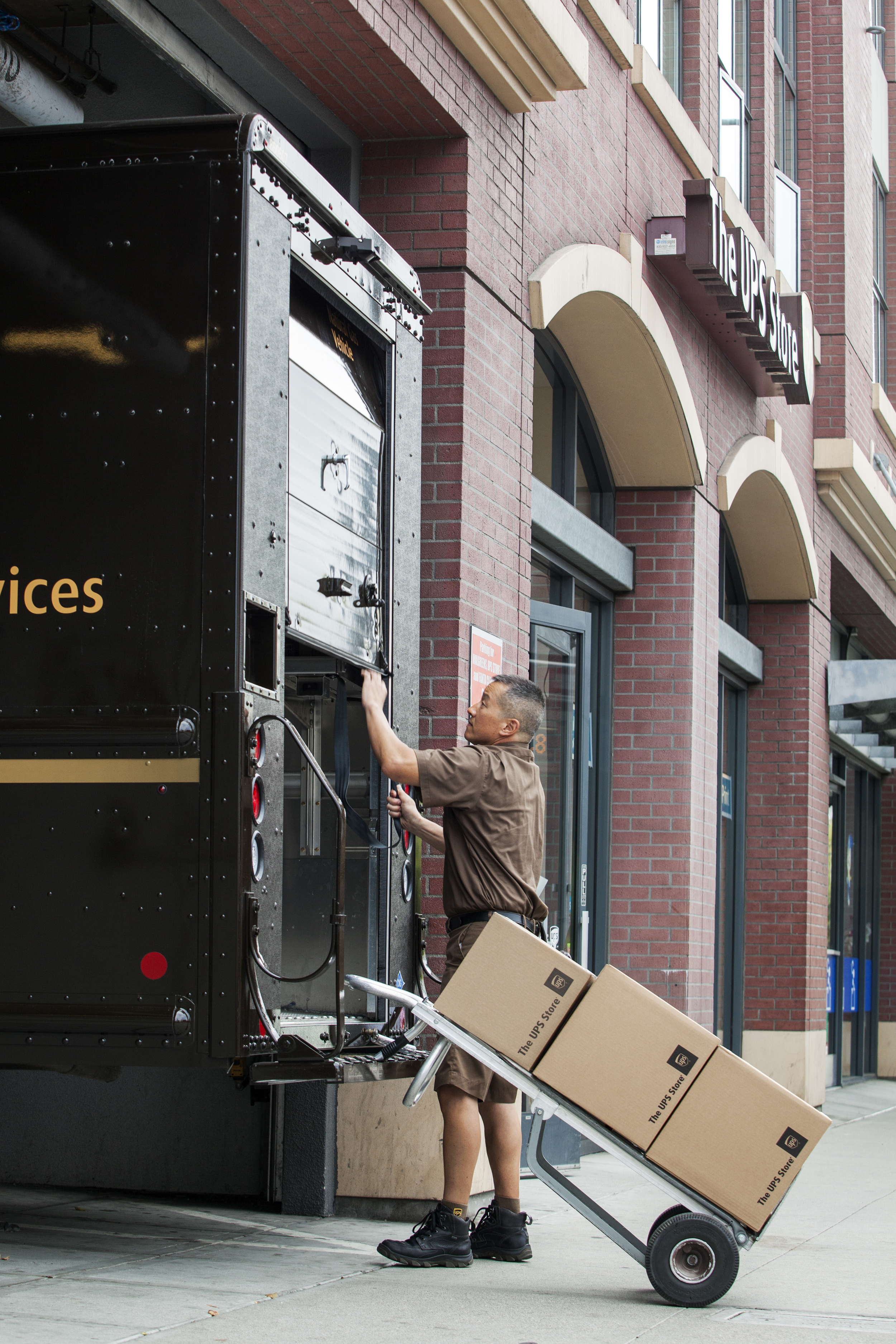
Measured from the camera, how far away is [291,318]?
215 inches

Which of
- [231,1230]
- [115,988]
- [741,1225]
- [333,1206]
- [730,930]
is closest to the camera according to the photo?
[115,988]

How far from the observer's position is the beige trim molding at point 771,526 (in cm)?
1242

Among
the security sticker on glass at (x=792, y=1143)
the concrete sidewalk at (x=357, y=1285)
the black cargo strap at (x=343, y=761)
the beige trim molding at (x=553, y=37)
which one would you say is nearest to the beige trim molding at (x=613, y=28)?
the beige trim molding at (x=553, y=37)

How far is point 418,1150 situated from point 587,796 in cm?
392

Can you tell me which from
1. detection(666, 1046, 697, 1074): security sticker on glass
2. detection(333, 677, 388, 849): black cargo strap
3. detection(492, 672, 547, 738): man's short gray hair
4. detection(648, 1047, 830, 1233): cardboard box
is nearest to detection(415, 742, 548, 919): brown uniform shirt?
detection(492, 672, 547, 738): man's short gray hair

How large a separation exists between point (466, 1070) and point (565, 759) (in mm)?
4553

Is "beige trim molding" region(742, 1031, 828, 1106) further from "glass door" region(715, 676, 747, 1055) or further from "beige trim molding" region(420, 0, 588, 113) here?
"beige trim molding" region(420, 0, 588, 113)

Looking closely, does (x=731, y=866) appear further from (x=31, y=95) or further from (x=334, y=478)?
(x=31, y=95)

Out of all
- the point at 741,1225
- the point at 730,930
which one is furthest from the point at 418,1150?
the point at 730,930

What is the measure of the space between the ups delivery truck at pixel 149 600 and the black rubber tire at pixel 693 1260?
1084 millimetres

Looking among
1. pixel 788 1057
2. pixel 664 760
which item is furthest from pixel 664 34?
pixel 788 1057

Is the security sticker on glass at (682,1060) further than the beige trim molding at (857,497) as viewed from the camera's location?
No

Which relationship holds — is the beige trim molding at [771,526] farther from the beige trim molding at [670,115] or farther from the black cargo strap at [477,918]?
the black cargo strap at [477,918]

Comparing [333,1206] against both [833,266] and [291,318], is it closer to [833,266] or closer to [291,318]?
[291,318]
